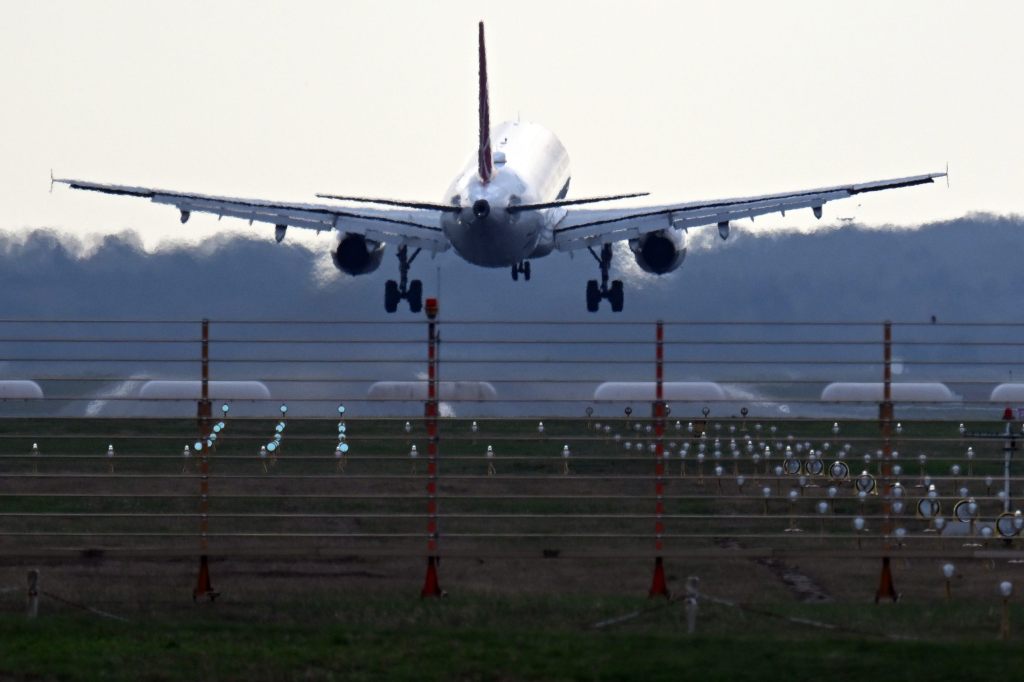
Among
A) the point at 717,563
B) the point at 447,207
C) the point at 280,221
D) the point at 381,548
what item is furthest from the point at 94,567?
the point at 280,221

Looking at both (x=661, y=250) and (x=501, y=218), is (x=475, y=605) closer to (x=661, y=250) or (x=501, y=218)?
(x=501, y=218)

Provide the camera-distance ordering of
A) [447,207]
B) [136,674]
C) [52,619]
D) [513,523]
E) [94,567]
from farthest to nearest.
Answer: [447,207] → [513,523] → [94,567] → [52,619] → [136,674]

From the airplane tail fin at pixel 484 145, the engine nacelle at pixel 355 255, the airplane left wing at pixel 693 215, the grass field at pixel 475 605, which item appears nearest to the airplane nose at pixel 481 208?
the airplane tail fin at pixel 484 145

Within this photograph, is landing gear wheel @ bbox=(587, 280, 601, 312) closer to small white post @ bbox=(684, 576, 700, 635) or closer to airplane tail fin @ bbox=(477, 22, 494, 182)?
airplane tail fin @ bbox=(477, 22, 494, 182)

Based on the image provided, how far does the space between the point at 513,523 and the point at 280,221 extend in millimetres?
31477

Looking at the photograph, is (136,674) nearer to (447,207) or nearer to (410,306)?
(447,207)

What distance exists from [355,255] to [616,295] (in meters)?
8.78

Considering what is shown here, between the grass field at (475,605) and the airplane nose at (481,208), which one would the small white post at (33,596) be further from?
the airplane nose at (481,208)

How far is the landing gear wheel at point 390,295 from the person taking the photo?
55.9 metres

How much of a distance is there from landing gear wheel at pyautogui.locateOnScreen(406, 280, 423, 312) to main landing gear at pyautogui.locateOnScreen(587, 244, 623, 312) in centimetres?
556

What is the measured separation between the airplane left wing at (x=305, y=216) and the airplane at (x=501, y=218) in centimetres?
3

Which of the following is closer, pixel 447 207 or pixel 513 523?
pixel 513 523

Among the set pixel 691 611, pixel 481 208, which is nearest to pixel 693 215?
pixel 481 208

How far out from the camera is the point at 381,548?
620 inches
